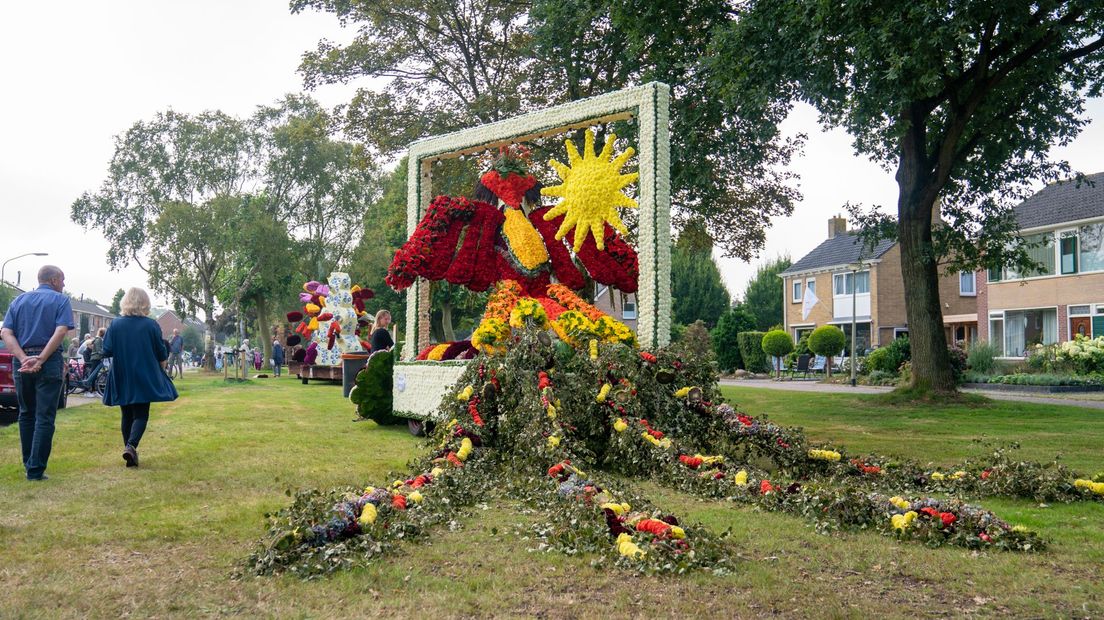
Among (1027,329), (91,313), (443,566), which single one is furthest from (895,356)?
(91,313)

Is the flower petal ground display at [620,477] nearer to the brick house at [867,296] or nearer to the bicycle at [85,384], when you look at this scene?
the bicycle at [85,384]

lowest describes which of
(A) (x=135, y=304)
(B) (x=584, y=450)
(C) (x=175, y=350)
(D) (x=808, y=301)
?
(B) (x=584, y=450)

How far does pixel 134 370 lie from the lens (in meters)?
7.31

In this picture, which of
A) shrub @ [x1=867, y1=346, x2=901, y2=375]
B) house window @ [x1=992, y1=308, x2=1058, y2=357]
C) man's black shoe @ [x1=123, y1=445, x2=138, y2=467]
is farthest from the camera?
house window @ [x1=992, y1=308, x2=1058, y2=357]

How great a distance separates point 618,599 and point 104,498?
3975 millimetres

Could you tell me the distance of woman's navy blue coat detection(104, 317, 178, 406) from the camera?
725 cm

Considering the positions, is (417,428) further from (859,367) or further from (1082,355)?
(859,367)

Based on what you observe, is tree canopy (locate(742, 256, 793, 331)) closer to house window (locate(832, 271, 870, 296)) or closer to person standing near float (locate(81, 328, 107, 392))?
house window (locate(832, 271, 870, 296))

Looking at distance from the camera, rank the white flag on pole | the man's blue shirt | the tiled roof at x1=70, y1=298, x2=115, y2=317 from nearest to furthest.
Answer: the man's blue shirt, the white flag on pole, the tiled roof at x1=70, y1=298, x2=115, y2=317

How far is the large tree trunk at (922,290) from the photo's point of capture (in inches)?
602

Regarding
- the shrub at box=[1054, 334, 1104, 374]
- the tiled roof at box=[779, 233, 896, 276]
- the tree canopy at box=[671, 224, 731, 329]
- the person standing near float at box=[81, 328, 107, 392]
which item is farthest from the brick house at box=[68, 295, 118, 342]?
the shrub at box=[1054, 334, 1104, 374]

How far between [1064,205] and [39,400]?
32697mm

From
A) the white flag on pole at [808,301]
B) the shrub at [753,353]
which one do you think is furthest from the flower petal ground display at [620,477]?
the white flag on pole at [808,301]

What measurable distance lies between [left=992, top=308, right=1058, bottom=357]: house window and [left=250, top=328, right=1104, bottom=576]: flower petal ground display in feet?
89.3
